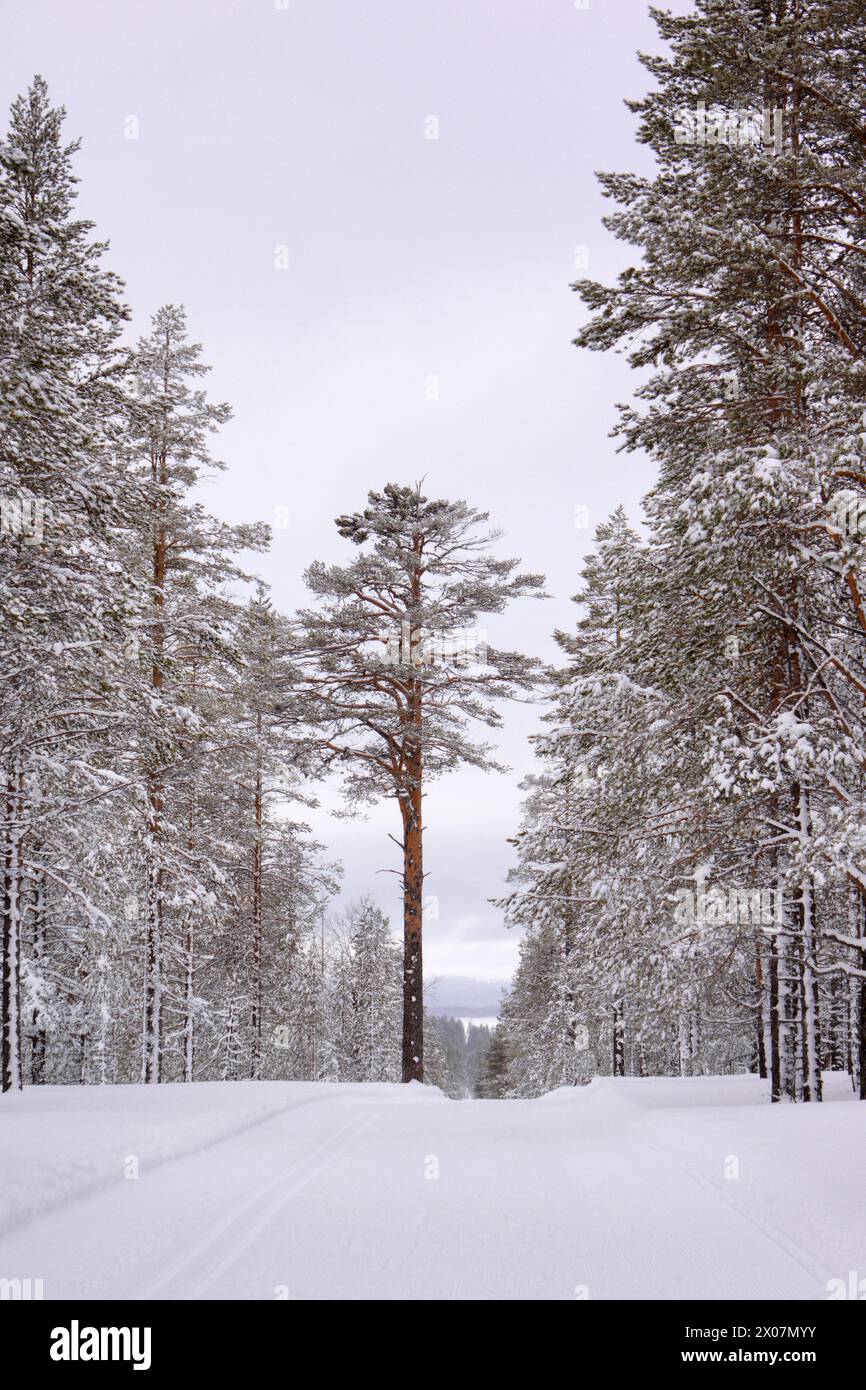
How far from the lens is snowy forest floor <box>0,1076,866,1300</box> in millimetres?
4992

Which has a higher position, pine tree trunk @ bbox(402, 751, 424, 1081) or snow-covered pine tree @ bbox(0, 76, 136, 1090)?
Answer: snow-covered pine tree @ bbox(0, 76, 136, 1090)

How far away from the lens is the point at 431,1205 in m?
6.56

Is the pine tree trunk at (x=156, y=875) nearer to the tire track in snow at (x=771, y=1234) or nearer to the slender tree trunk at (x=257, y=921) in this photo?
the slender tree trunk at (x=257, y=921)

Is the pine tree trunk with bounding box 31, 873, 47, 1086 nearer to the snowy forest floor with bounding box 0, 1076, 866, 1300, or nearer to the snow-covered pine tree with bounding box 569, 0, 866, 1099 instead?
the snowy forest floor with bounding box 0, 1076, 866, 1300

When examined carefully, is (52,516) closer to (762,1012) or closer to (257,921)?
(762,1012)

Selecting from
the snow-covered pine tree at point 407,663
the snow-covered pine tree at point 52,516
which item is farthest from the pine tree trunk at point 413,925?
the snow-covered pine tree at point 52,516

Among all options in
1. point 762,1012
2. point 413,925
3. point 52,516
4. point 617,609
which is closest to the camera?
point 52,516

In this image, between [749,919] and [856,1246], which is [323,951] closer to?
[749,919]

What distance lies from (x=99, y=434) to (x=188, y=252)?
142 meters

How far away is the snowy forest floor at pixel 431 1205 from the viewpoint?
4992mm

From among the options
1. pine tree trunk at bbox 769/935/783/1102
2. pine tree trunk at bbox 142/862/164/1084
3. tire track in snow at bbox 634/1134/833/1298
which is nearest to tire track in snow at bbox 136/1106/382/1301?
tire track in snow at bbox 634/1134/833/1298

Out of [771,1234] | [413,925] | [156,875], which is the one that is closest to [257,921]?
[413,925]

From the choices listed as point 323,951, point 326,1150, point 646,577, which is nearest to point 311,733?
point 646,577

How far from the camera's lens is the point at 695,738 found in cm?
1131
